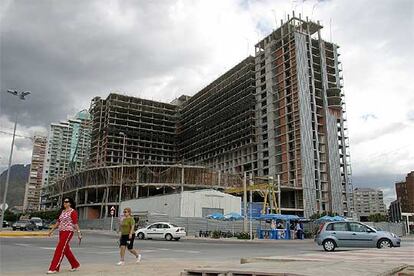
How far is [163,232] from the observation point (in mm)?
31031

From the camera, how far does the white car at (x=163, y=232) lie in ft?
100

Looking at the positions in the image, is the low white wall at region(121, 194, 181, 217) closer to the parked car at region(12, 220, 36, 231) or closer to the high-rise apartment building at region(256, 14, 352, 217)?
the parked car at region(12, 220, 36, 231)

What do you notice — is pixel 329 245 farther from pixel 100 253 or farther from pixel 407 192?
pixel 407 192

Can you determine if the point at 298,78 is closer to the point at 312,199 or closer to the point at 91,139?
the point at 312,199

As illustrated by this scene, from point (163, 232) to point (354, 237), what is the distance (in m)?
16.3

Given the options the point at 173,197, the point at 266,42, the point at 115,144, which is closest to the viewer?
the point at 173,197

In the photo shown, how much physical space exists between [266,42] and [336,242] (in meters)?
81.3

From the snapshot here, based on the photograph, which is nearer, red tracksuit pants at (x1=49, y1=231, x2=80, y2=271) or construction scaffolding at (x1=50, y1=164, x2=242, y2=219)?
red tracksuit pants at (x1=49, y1=231, x2=80, y2=271)

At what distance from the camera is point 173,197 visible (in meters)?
46.8

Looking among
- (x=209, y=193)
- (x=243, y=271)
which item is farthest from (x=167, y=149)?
(x=243, y=271)

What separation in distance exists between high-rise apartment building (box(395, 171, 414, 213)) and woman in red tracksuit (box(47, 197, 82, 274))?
3188 inches

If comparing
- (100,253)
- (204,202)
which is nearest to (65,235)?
(100,253)

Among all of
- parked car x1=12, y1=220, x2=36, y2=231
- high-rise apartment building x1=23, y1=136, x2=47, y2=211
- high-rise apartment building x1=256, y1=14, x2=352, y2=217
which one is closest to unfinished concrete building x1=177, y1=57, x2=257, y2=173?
high-rise apartment building x1=256, y1=14, x2=352, y2=217

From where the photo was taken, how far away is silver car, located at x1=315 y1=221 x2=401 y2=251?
18172 millimetres
